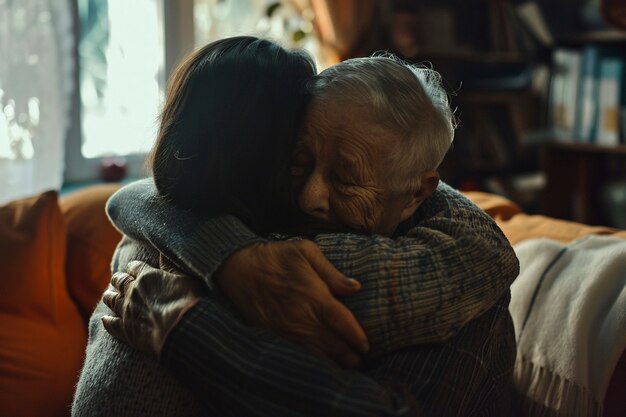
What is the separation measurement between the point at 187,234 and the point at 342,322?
0.85 feet

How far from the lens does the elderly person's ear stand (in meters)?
1.13

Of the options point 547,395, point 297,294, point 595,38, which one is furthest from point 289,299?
point 595,38

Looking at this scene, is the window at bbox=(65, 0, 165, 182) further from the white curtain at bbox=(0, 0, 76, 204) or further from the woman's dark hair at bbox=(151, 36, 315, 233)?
the woman's dark hair at bbox=(151, 36, 315, 233)

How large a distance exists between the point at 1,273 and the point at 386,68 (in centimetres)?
94

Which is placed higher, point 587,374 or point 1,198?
point 587,374

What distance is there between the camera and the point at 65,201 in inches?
72.2

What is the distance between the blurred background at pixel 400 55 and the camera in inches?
98.7

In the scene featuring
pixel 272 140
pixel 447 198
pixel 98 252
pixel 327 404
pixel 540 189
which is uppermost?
pixel 272 140

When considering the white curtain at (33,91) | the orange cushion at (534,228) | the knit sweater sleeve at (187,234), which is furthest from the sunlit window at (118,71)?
the knit sweater sleeve at (187,234)

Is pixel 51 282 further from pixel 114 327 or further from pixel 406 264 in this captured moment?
pixel 406 264

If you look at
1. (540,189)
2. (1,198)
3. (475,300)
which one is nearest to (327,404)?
(475,300)

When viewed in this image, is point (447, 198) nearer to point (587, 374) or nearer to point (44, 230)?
point (587, 374)

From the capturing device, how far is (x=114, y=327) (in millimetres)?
1095

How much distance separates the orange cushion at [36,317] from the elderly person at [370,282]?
0.46 meters
